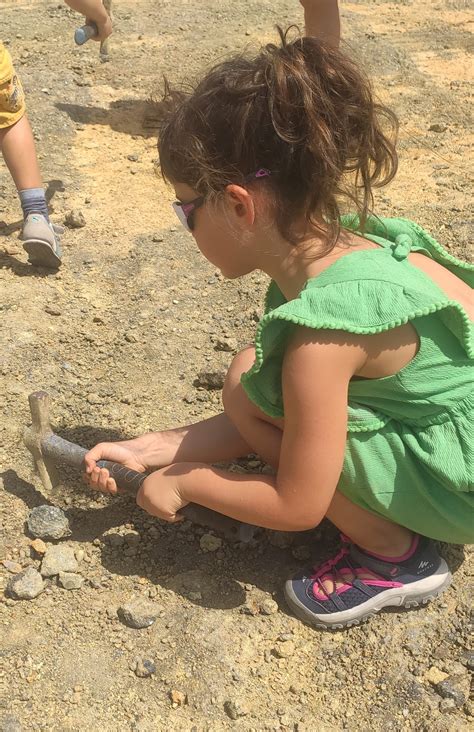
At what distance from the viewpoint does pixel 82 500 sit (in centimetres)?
221

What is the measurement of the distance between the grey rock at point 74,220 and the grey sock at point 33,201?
0.27 metres

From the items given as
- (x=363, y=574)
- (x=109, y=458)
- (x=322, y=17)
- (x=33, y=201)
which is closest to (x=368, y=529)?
(x=363, y=574)

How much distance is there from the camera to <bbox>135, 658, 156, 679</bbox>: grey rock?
180 centimetres

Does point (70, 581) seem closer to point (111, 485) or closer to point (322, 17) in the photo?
point (111, 485)

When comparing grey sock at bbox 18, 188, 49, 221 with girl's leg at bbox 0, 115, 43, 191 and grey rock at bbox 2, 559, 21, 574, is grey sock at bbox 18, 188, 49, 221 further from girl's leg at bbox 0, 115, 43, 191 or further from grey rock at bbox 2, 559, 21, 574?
grey rock at bbox 2, 559, 21, 574

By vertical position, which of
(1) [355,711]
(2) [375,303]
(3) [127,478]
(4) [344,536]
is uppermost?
(2) [375,303]

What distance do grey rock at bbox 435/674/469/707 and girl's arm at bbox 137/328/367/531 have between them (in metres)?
0.48

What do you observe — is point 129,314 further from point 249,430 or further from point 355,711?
point 355,711

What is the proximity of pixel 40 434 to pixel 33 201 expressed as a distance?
4.35ft

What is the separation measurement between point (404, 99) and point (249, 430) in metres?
3.38

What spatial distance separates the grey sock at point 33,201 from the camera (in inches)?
123

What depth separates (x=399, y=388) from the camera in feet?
5.28

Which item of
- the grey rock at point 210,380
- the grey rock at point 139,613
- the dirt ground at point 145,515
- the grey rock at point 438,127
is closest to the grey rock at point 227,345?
the dirt ground at point 145,515

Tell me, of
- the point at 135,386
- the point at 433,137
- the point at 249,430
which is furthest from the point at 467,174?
the point at 249,430
